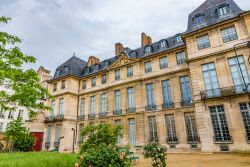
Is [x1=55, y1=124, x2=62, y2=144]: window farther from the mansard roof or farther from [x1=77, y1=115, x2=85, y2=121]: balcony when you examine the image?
the mansard roof

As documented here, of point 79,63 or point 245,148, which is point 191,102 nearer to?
point 245,148

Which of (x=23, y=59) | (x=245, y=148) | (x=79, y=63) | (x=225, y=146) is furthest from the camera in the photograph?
(x=79, y=63)

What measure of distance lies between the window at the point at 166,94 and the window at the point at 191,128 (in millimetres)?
2120

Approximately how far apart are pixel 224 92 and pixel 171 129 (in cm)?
646

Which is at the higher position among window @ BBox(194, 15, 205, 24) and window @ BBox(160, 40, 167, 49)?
window @ BBox(194, 15, 205, 24)

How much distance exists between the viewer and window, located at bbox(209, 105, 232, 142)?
1393cm

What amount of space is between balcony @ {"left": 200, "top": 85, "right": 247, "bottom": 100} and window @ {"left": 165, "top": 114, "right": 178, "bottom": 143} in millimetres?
4579

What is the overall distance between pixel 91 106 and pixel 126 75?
717cm

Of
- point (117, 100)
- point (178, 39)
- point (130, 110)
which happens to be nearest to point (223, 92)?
point (178, 39)

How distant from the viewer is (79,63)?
31.6m

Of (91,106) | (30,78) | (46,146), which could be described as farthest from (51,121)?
(30,78)

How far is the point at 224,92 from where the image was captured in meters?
14.5

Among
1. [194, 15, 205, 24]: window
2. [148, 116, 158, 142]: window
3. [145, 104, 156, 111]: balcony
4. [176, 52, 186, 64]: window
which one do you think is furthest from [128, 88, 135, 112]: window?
[194, 15, 205, 24]: window

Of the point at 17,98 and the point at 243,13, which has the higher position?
the point at 243,13
